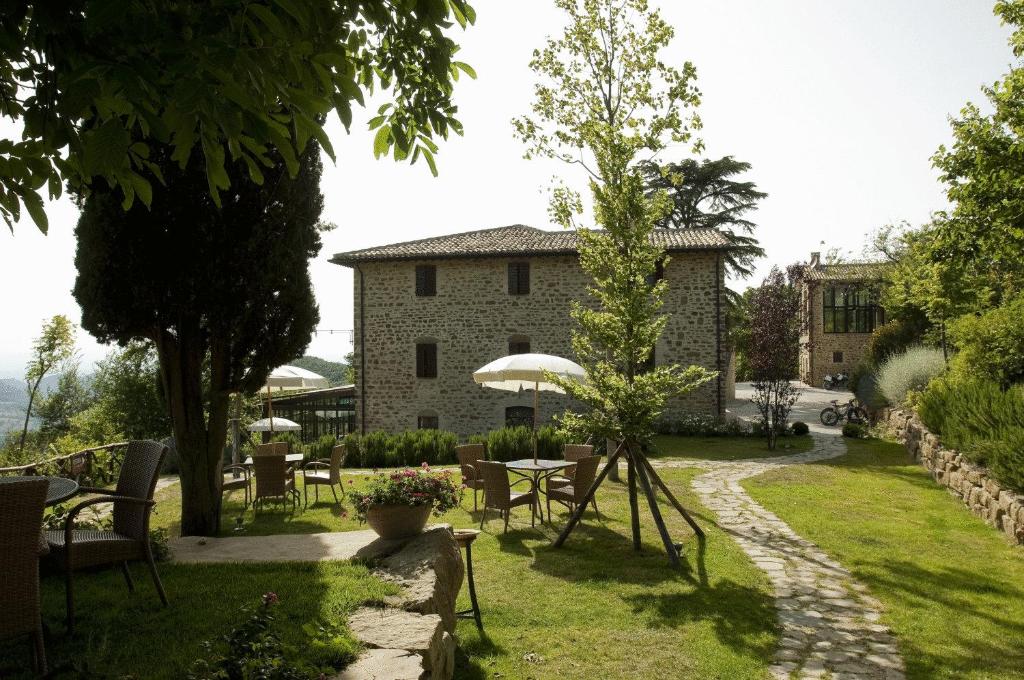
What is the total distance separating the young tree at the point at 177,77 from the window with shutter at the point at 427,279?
17.8 metres

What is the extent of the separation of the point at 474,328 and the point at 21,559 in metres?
17.8

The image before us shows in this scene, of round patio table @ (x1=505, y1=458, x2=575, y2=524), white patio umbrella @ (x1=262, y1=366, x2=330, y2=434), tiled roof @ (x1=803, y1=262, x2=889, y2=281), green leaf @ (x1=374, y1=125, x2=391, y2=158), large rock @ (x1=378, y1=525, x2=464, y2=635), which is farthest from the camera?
tiled roof @ (x1=803, y1=262, x2=889, y2=281)

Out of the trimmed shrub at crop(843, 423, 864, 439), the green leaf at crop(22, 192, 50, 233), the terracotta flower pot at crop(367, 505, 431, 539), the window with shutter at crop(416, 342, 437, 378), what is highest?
the green leaf at crop(22, 192, 50, 233)

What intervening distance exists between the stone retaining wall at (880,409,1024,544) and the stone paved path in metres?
2.28

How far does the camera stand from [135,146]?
2.91 meters

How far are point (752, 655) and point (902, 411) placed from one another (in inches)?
574

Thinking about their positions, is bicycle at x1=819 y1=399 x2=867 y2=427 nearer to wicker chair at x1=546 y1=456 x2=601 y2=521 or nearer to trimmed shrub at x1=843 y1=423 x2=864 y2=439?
trimmed shrub at x1=843 y1=423 x2=864 y2=439

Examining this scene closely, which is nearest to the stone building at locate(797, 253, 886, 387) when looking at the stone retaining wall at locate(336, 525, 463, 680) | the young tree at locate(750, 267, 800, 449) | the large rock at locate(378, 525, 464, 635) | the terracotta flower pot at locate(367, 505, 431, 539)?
the young tree at locate(750, 267, 800, 449)

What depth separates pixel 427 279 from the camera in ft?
70.0

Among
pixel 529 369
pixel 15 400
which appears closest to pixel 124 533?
pixel 529 369

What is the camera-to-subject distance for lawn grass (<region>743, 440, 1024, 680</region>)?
4.93 metres

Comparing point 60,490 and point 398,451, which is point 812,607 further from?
point 398,451

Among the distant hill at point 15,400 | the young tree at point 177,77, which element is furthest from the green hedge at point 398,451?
the distant hill at point 15,400

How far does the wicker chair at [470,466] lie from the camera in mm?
9838
